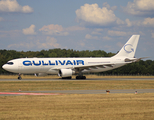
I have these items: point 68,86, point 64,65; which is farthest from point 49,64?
point 68,86

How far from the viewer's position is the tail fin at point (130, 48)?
2377 inches

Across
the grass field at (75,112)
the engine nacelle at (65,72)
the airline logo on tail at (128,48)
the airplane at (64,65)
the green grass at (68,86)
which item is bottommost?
the grass field at (75,112)

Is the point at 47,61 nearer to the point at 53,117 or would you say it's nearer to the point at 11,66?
the point at 11,66

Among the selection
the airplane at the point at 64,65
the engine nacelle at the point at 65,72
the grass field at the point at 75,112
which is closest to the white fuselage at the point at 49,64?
the airplane at the point at 64,65

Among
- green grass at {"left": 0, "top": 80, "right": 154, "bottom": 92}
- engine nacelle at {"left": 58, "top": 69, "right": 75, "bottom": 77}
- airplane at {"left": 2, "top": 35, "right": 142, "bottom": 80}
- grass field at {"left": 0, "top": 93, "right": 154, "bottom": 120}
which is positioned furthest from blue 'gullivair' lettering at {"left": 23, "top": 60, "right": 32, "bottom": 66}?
grass field at {"left": 0, "top": 93, "right": 154, "bottom": 120}

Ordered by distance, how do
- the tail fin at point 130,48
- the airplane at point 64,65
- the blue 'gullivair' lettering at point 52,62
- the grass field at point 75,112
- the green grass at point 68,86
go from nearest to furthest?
the grass field at point 75,112 → the green grass at point 68,86 → the airplane at point 64,65 → the blue 'gullivair' lettering at point 52,62 → the tail fin at point 130,48

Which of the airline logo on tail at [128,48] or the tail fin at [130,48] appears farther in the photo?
the airline logo on tail at [128,48]

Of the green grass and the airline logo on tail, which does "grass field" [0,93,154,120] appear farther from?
the airline logo on tail

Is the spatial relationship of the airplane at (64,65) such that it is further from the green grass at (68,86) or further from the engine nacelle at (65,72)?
the green grass at (68,86)

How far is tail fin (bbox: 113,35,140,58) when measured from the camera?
6038cm

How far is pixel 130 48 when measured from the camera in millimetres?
60781

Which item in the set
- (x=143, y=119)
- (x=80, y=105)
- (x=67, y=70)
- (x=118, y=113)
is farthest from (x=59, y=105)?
(x=67, y=70)

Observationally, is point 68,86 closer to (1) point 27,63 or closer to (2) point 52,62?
(1) point 27,63

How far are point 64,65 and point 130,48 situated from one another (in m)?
18.8
